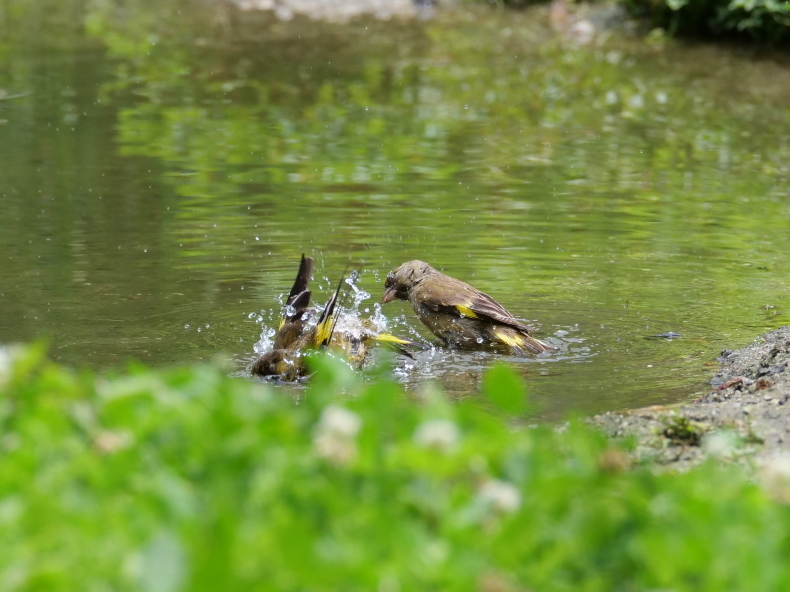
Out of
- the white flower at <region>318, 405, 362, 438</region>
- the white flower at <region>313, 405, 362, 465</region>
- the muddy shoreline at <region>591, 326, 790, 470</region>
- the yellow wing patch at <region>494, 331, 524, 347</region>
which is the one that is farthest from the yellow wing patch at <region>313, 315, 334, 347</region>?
the white flower at <region>313, 405, 362, 465</region>

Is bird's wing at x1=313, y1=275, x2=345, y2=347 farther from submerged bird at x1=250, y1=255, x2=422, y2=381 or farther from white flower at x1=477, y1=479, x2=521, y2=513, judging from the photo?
white flower at x1=477, y1=479, x2=521, y2=513

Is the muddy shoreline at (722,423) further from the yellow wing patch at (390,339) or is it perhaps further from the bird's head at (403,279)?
the bird's head at (403,279)

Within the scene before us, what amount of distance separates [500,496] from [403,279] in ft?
17.9

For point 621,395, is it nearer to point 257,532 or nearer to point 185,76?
point 257,532

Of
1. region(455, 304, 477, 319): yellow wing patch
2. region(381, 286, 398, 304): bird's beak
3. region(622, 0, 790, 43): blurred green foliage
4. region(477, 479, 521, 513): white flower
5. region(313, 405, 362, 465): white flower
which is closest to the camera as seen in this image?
region(477, 479, 521, 513): white flower

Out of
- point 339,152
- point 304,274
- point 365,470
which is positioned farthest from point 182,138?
point 365,470

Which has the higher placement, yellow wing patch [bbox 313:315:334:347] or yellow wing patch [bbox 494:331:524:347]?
yellow wing patch [bbox 313:315:334:347]

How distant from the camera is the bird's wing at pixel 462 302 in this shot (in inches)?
297

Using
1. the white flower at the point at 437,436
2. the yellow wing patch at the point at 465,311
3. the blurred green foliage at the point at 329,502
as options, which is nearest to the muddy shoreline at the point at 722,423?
the blurred green foliage at the point at 329,502

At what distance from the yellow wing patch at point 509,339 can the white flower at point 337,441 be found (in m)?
4.59

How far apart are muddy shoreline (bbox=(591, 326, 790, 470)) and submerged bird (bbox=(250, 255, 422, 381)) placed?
2002mm

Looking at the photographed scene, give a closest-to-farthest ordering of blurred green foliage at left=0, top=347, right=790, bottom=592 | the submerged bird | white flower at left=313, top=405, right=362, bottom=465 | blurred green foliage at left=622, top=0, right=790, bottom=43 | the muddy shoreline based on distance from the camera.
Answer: blurred green foliage at left=0, top=347, right=790, bottom=592 < white flower at left=313, top=405, right=362, bottom=465 < the muddy shoreline < the submerged bird < blurred green foliage at left=622, top=0, right=790, bottom=43

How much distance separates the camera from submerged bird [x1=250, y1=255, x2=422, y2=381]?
684cm

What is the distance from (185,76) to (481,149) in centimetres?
635
